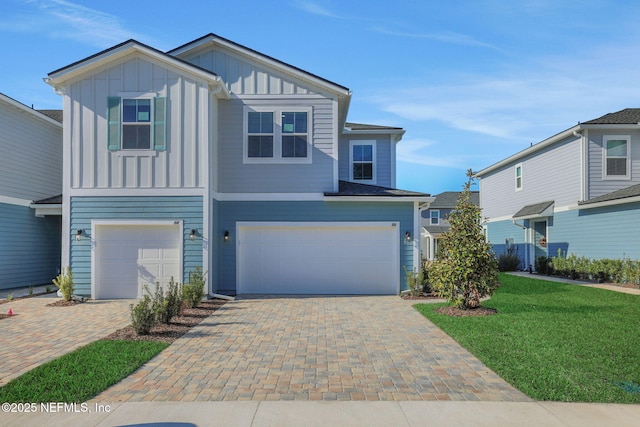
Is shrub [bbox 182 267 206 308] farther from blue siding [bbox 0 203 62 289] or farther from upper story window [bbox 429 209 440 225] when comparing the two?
upper story window [bbox 429 209 440 225]

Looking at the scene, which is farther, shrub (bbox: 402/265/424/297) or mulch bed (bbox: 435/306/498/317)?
shrub (bbox: 402/265/424/297)

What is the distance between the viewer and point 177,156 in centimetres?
1178

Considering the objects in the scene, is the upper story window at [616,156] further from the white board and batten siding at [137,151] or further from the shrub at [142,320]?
the shrub at [142,320]

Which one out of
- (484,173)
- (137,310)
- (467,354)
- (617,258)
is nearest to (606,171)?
(617,258)

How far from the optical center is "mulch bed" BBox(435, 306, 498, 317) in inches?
373

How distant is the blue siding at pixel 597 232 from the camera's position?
14930mm

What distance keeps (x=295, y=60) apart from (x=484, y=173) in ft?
57.5

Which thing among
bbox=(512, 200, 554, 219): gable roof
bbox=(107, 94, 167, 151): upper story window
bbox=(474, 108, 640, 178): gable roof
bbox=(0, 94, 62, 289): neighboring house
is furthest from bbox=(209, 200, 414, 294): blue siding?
bbox=(512, 200, 554, 219): gable roof

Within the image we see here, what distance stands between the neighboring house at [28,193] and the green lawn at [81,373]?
9323 millimetres

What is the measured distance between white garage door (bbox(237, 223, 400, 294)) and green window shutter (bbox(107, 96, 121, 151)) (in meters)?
3.97

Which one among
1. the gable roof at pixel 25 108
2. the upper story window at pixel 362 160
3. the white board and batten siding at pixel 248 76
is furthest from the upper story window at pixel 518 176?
the gable roof at pixel 25 108

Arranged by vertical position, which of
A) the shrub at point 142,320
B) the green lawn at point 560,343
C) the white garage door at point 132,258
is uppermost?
the white garage door at point 132,258

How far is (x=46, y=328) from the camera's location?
27.1 feet

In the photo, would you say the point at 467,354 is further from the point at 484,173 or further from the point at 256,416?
the point at 484,173
